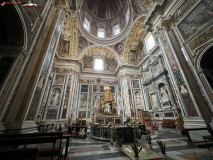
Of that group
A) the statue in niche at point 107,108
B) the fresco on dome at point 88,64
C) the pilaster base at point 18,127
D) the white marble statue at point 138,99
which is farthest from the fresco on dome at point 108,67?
the pilaster base at point 18,127

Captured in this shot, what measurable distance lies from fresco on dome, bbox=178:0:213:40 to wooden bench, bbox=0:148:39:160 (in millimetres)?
8411

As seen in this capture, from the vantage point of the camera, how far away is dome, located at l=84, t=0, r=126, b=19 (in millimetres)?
18953

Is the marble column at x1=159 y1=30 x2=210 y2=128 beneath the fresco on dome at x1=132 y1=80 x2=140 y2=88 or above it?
beneath

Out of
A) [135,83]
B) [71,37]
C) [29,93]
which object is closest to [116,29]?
[71,37]

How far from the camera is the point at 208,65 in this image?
17.5ft

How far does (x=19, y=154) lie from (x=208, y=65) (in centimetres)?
841

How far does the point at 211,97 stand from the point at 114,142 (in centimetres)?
547

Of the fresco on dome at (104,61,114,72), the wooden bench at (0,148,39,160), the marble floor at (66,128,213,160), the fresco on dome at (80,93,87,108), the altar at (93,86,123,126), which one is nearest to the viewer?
the wooden bench at (0,148,39,160)

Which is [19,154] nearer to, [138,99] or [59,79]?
[59,79]

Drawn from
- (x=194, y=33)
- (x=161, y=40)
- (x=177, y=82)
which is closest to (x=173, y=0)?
(x=161, y=40)

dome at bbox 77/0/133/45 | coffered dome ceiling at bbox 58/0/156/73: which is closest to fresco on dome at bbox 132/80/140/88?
coffered dome ceiling at bbox 58/0/156/73

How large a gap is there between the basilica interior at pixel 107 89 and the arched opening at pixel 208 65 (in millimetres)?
54

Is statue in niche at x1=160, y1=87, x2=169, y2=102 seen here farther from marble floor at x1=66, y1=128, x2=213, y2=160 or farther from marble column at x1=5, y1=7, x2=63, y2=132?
marble column at x1=5, y1=7, x2=63, y2=132

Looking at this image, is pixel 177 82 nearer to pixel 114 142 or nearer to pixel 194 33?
pixel 194 33
